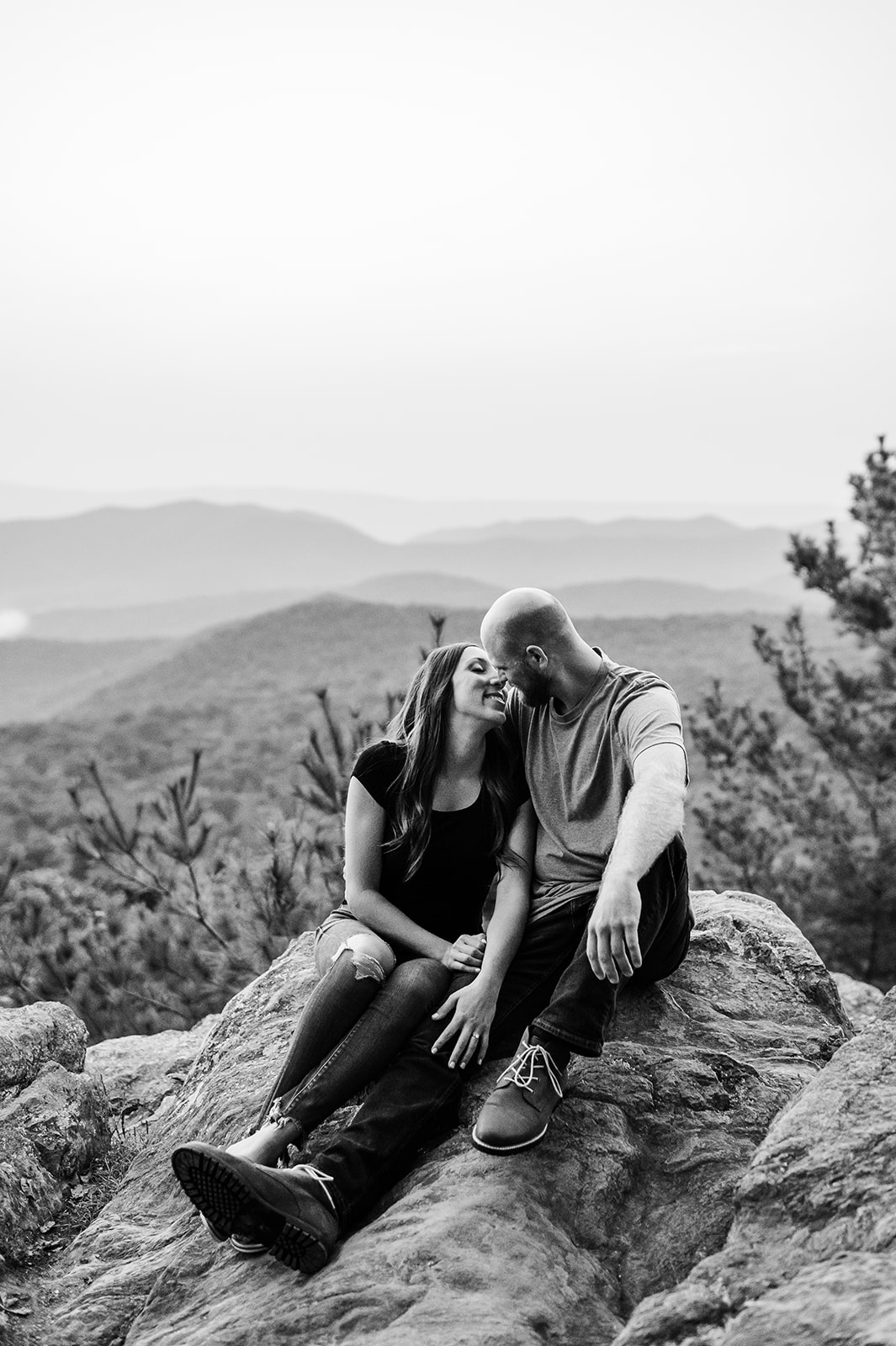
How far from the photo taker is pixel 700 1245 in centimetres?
245

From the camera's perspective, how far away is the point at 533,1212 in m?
2.46

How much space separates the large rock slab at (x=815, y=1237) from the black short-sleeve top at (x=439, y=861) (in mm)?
1064

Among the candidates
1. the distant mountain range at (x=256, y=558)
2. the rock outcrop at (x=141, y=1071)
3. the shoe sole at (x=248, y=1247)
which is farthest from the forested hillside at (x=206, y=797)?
the distant mountain range at (x=256, y=558)

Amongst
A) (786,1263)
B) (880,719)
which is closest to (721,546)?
(880,719)

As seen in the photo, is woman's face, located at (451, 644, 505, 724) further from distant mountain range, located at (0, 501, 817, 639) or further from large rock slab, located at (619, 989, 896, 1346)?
distant mountain range, located at (0, 501, 817, 639)

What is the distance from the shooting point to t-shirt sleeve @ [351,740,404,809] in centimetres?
315

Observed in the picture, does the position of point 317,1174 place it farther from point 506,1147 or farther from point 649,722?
point 649,722

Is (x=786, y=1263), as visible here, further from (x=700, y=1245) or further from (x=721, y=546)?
(x=721, y=546)

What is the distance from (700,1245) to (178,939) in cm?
500

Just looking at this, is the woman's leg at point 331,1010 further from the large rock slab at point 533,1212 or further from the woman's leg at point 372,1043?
the large rock slab at point 533,1212

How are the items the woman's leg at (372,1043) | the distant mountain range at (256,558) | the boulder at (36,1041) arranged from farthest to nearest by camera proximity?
the distant mountain range at (256,558), the boulder at (36,1041), the woman's leg at (372,1043)

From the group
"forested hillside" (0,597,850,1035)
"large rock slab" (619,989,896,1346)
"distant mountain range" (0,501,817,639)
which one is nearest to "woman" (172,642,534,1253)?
"large rock slab" (619,989,896,1346)

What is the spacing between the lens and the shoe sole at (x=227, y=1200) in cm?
238

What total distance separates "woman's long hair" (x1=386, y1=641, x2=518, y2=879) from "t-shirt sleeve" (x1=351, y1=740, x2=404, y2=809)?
0.10 ft
